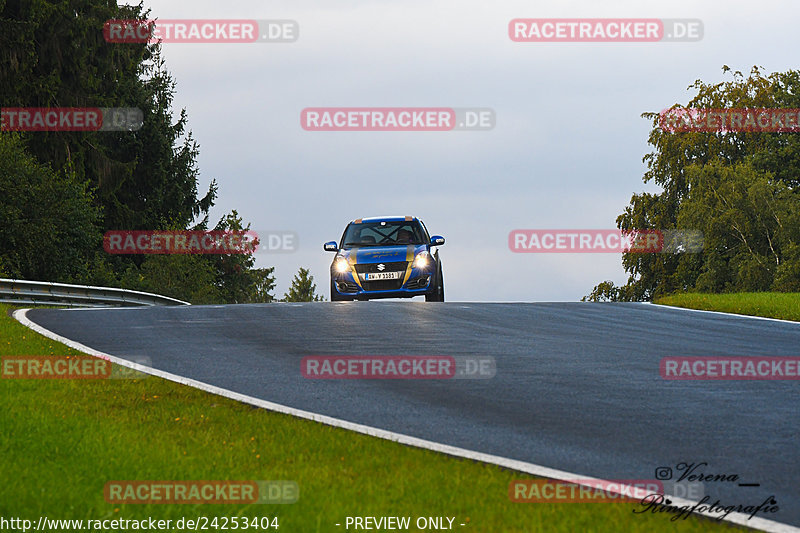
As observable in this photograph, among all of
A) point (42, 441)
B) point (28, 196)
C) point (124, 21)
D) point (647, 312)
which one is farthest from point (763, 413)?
point (124, 21)

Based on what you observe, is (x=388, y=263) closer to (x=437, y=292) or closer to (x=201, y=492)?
(x=437, y=292)

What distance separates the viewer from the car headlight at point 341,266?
2249 centimetres

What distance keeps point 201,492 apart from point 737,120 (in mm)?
55855

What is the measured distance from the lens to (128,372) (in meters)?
11.4

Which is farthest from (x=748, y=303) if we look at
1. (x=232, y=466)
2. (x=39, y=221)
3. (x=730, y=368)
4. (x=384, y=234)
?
(x=39, y=221)

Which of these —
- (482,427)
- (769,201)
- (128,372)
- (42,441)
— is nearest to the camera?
(42,441)

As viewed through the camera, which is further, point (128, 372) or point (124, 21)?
point (124, 21)

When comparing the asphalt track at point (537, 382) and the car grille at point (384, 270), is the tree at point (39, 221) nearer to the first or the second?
the car grille at point (384, 270)

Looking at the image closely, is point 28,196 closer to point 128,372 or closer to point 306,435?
point 128,372

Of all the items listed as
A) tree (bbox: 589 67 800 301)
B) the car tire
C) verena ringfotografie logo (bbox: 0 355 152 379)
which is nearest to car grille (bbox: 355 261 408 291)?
the car tire

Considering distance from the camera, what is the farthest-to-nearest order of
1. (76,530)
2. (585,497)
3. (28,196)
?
(28,196)
(585,497)
(76,530)

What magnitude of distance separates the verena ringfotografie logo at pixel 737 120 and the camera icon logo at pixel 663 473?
177 ft

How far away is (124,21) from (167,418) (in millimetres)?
47470

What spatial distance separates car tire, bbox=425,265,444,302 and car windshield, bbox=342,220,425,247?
0.90 metres
